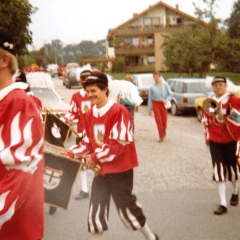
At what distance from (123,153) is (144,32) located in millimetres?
67001

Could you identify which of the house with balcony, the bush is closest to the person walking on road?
the bush

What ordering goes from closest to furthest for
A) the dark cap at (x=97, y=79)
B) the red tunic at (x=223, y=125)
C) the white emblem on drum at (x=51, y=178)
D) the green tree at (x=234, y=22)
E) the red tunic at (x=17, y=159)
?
the red tunic at (x=17, y=159), the dark cap at (x=97, y=79), the white emblem on drum at (x=51, y=178), the red tunic at (x=223, y=125), the green tree at (x=234, y=22)

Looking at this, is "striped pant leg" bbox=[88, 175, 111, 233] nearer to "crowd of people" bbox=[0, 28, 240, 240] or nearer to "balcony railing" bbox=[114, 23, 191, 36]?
"crowd of people" bbox=[0, 28, 240, 240]

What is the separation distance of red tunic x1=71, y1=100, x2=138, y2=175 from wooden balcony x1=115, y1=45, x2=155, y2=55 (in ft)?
211

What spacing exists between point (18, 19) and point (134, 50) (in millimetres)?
55413

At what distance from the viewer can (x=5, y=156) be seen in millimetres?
2035

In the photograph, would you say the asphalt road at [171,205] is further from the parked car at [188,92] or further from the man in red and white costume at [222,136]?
the parked car at [188,92]

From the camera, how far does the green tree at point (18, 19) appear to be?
13664mm

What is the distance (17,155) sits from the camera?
6.72 ft

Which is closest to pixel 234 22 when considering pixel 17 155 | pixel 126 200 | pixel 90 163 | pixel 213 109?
pixel 213 109

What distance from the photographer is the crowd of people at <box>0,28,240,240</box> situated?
208cm

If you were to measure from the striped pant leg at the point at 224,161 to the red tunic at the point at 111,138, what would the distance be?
1.88m

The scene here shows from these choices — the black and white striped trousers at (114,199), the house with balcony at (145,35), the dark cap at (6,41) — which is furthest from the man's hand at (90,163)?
the house with balcony at (145,35)

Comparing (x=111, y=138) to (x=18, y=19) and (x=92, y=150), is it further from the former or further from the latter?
(x=18, y=19)
